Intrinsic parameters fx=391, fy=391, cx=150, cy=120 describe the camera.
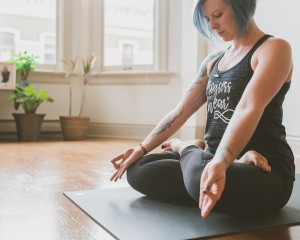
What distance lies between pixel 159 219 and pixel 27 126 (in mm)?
2878

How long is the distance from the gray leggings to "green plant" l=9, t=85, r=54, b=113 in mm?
2585

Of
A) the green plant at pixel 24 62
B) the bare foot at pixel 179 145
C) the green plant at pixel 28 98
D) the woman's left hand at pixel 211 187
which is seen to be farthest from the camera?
the green plant at pixel 24 62

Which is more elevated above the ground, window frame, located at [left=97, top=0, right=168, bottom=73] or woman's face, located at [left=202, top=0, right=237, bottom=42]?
window frame, located at [left=97, top=0, right=168, bottom=73]

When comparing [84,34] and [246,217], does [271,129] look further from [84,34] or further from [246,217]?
[84,34]

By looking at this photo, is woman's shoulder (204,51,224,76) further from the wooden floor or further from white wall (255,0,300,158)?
white wall (255,0,300,158)

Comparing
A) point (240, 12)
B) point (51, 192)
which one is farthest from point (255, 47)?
point (51, 192)

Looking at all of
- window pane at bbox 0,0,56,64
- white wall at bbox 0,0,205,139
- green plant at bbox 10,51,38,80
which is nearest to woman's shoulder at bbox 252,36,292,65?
white wall at bbox 0,0,205,139

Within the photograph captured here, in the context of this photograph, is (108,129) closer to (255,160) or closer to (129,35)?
(129,35)

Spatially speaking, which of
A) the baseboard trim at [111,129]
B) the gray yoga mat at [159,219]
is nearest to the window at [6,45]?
the baseboard trim at [111,129]

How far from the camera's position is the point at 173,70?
3.89 meters

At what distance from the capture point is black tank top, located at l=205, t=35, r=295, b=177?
1129 millimetres

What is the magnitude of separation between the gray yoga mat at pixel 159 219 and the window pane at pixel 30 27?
3061 millimetres

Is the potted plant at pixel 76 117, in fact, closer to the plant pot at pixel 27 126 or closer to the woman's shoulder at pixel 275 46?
the plant pot at pixel 27 126

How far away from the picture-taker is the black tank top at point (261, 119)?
113 cm
